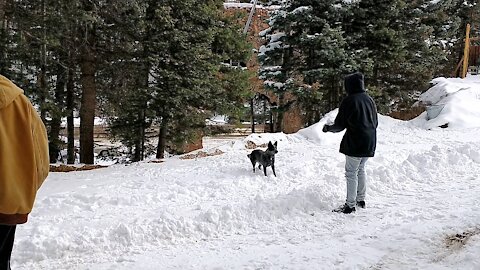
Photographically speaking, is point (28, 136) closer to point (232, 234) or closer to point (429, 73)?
point (232, 234)

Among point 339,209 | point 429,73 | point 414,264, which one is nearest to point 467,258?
point 414,264

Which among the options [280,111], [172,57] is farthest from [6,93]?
[280,111]

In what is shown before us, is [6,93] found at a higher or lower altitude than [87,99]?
higher

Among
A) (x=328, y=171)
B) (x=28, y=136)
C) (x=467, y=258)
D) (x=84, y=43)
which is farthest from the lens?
(x=84, y=43)

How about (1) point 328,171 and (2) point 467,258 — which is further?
(1) point 328,171

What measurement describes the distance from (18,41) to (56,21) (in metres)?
1.09

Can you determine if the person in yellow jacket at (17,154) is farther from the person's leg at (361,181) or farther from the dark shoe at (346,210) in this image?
the person's leg at (361,181)

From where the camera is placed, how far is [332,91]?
1556 cm

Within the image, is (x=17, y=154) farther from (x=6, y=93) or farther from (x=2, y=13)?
(x=2, y=13)

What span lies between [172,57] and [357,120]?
7053 millimetres

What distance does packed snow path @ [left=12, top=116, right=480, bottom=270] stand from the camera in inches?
165

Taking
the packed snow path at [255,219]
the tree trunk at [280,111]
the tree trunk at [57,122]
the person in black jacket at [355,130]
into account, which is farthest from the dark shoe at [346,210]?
the tree trunk at [280,111]

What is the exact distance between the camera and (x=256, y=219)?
5371 millimetres

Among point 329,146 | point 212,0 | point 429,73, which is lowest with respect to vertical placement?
point 329,146
